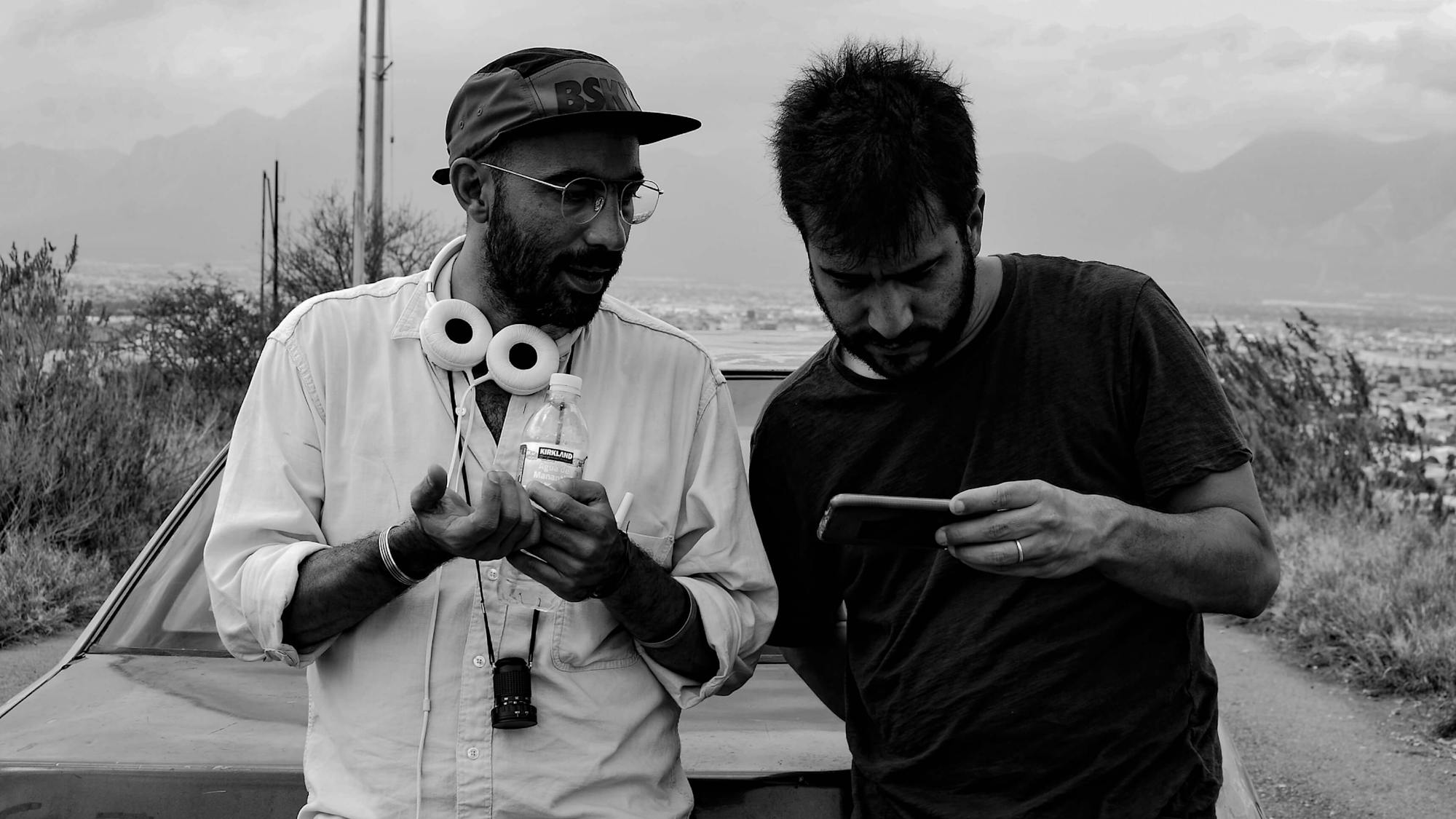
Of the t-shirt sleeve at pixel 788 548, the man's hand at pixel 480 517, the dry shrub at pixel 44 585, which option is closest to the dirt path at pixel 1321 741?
the dry shrub at pixel 44 585

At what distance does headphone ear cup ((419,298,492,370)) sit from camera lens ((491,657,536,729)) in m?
0.58

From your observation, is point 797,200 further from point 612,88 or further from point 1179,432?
point 1179,432

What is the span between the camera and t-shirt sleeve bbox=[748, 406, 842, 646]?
2613 mm

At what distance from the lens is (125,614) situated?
3256 mm

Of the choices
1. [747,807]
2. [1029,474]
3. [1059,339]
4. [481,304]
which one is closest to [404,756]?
[747,807]

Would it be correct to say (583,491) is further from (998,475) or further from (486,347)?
(998,475)

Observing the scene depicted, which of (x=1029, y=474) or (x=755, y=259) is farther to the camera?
(x=755, y=259)

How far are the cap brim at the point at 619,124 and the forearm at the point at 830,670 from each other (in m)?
1.09

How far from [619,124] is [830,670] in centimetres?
118

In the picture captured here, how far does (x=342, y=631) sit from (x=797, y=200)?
111 cm

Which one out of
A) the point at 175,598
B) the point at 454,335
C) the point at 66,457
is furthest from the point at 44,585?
the point at 454,335

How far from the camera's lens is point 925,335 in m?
→ 2.37

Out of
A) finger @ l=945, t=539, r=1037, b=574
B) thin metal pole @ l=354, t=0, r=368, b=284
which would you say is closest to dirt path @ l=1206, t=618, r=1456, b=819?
finger @ l=945, t=539, r=1037, b=574

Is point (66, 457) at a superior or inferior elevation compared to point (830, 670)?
inferior
